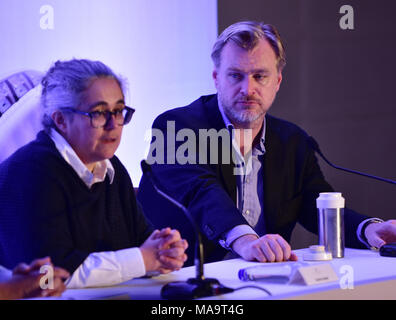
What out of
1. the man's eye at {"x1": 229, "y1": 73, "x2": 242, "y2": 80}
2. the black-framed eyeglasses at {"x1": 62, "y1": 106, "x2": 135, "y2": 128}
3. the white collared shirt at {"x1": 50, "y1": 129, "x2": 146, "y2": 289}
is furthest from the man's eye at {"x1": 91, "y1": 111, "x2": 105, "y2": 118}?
the man's eye at {"x1": 229, "y1": 73, "x2": 242, "y2": 80}

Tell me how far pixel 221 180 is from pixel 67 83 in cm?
85

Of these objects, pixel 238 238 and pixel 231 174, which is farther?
pixel 231 174

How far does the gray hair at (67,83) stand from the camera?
149 centimetres

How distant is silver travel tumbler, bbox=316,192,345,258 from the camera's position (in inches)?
68.3

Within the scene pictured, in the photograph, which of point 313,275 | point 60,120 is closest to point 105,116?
point 60,120

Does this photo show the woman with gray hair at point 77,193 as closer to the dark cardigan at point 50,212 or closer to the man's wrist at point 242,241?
the dark cardigan at point 50,212

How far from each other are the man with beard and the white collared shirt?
60cm

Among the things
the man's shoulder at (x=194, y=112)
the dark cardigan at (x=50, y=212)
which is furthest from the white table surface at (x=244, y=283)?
the man's shoulder at (x=194, y=112)

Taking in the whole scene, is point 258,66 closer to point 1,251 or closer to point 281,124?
point 281,124

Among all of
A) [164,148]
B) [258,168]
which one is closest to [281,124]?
[258,168]

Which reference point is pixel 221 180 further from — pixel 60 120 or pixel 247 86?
pixel 60 120

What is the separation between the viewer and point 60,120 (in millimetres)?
1508

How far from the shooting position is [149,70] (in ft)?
7.16

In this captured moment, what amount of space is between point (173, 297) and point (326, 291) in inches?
14.2
